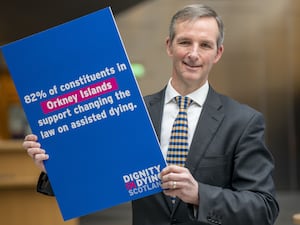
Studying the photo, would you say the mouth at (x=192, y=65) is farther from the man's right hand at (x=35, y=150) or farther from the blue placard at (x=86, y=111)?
the man's right hand at (x=35, y=150)

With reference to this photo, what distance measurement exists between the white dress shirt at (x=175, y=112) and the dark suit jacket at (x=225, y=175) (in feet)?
0.07

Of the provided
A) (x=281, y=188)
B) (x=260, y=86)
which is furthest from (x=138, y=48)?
(x=281, y=188)

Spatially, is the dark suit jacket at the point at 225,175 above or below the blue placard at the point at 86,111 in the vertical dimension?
below

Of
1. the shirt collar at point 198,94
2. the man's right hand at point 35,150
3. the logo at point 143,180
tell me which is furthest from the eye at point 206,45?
the man's right hand at point 35,150

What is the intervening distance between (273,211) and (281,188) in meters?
13.4

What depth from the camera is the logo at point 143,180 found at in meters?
2.08

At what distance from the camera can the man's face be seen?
7.11 ft

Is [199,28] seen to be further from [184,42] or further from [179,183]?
[179,183]

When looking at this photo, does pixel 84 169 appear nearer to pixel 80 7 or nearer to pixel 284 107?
pixel 80 7

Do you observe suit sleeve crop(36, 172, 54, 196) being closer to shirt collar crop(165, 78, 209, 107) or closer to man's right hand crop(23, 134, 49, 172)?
man's right hand crop(23, 134, 49, 172)

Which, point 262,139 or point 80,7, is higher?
point 80,7

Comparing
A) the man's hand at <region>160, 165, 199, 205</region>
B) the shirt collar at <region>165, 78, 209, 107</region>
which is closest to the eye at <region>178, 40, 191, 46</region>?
the shirt collar at <region>165, 78, 209, 107</region>

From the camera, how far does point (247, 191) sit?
7.03 ft

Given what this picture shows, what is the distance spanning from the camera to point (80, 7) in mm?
10133
